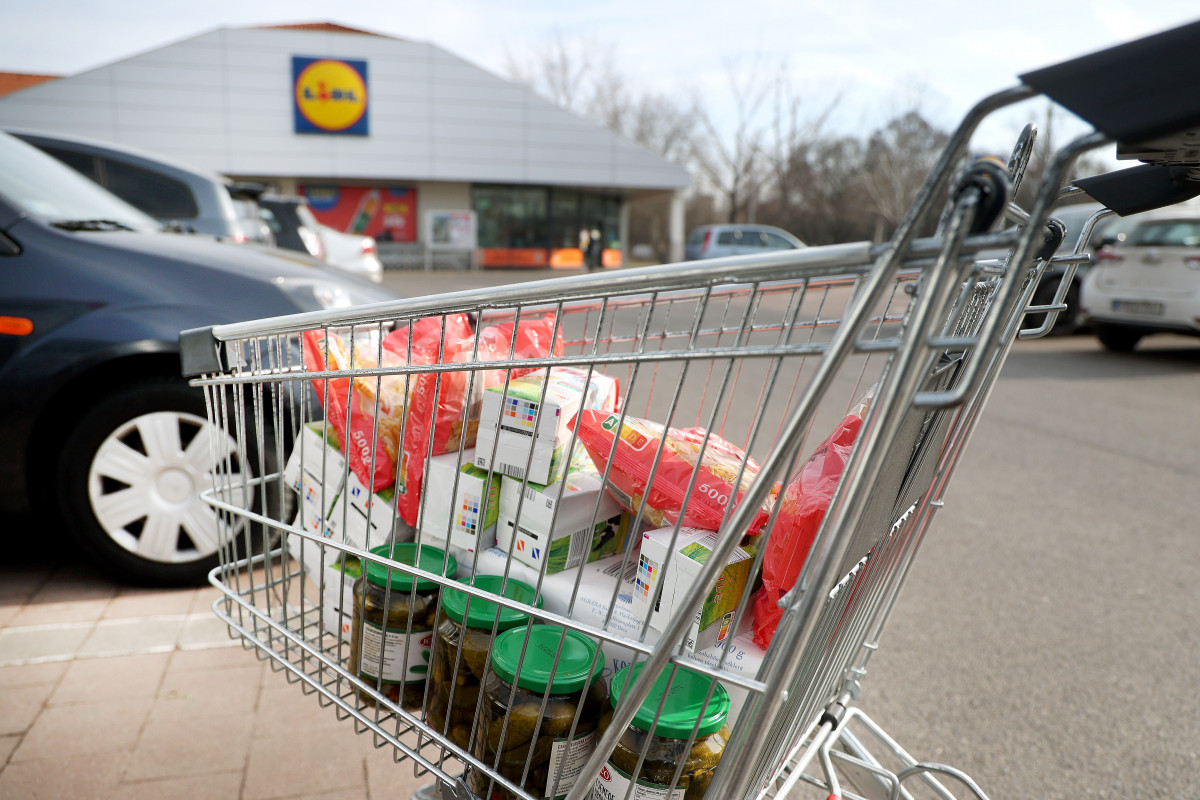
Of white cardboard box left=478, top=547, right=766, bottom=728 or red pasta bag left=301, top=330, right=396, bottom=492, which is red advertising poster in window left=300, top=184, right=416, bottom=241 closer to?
red pasta bag left=301, top=330, right=396, bottom=492

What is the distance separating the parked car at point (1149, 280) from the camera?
8523 millimetres

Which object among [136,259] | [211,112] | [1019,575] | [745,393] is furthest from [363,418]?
[211,112]

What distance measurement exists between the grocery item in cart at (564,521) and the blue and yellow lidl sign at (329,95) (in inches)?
1072

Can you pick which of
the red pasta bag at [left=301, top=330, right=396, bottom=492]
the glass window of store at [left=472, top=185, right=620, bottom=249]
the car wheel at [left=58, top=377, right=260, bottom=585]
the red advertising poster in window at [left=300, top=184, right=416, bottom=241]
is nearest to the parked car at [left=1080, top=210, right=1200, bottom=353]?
the red pasta bag at [left=301, top=330, right=396, bottom=492]

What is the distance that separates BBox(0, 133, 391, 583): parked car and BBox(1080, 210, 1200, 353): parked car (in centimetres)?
962

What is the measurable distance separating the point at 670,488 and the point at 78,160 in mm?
4973

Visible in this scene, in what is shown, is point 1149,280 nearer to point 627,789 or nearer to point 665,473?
point 665,473

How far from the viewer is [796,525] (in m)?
1.23

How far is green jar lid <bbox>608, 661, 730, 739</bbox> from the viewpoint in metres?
1.17

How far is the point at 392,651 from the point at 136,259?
205cm

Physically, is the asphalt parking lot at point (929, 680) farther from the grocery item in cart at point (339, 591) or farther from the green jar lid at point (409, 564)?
the green jar lid at point (409, 564)

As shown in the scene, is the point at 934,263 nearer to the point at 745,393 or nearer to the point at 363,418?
the point at 363,418

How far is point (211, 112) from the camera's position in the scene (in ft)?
79.9

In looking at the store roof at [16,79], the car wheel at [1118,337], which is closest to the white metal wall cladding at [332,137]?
the store roof at [16,79]
